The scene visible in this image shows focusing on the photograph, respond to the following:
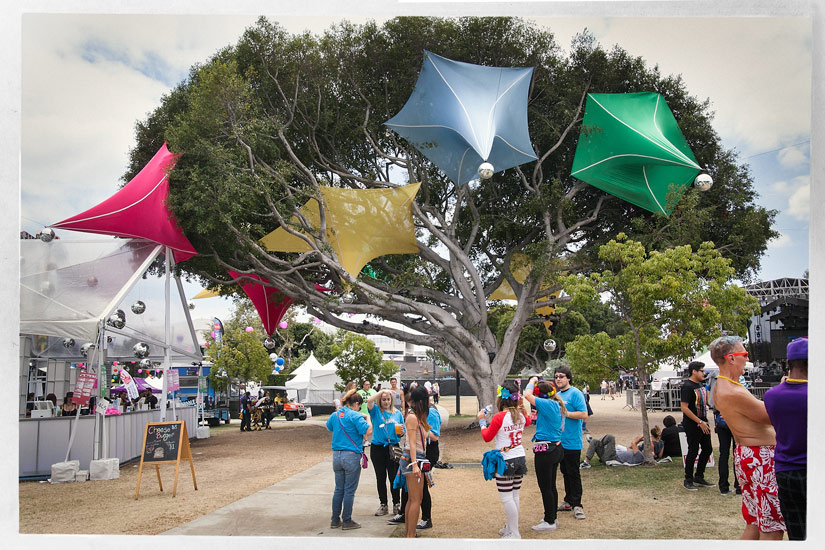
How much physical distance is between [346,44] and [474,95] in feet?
17.1

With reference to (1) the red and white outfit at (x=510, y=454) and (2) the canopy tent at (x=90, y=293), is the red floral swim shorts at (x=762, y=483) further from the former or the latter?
(2) the canopy tent at (x=90, y=293)

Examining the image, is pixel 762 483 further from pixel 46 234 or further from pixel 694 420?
pixel 46 234

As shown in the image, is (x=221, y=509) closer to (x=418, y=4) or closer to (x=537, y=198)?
(x=418, y=4)

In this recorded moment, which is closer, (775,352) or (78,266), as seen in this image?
(78,266)

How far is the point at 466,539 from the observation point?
22.6ft

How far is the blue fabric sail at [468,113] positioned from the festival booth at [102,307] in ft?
19.2

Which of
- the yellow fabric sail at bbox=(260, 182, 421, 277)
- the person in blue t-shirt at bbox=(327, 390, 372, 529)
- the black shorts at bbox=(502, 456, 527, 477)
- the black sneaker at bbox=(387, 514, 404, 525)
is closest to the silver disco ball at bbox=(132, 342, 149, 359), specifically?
the yellow fabric sail at bbox=(260, 182, 421, 277)

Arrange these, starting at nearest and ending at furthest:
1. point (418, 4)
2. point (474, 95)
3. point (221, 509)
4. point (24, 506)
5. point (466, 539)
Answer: point (466, 539)
point (418, 4)
point (221, 509)
point (24, 506)
point (474, 95)

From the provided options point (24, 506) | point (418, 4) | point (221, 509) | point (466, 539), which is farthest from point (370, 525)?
point (418, 4)

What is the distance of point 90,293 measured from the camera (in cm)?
1273

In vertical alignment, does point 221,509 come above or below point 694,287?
below

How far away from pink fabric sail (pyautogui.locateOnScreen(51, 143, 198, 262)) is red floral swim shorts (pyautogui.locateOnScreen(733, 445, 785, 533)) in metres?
12.7

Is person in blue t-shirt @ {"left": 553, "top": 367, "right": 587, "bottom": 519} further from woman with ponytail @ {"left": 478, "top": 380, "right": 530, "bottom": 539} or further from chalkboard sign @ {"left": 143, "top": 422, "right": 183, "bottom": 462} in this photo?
chalkboard sign @ {"left": 143, "top": 422, "right": 183, "bottom": 462}

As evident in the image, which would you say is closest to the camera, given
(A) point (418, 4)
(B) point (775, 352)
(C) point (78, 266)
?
(A) point (418, 4)
